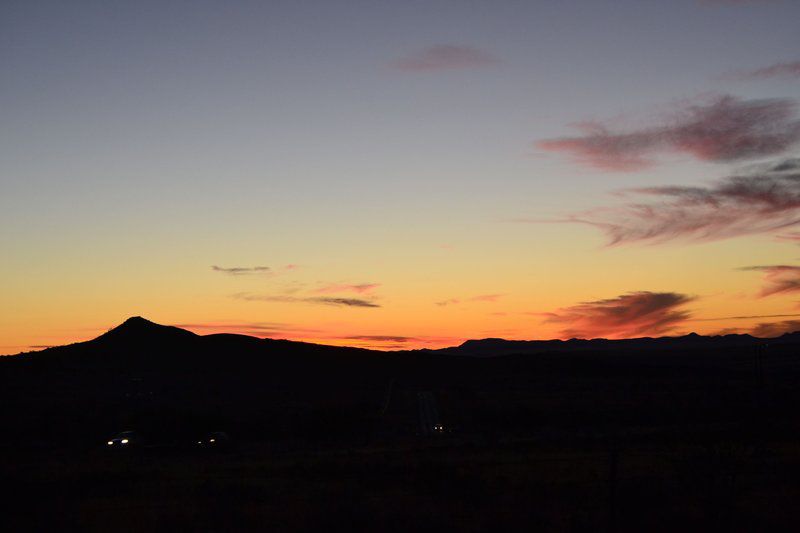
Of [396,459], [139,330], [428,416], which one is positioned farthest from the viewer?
[139,330]

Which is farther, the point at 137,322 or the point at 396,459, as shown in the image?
the point at 137,322

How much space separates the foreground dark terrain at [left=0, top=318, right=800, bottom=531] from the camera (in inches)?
794

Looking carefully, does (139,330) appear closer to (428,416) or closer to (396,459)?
(428,416)

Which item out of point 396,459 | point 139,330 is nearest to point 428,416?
point 396,459

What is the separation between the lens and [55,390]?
363 ft

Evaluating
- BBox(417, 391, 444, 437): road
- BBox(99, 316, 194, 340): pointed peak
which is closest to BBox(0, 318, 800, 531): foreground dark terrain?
BBox(417, 391, 444, 437): road

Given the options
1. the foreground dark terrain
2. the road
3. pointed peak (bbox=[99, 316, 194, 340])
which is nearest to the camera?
the foreground dark terrain

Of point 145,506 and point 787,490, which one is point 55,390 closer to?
point 145,506

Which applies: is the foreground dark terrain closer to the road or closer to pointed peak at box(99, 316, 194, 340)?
the road

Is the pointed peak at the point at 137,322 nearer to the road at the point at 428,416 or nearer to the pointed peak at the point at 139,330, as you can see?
the pointed peak at the point at 139,330

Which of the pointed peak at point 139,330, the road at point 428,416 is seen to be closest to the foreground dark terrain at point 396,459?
the road at point 428,416

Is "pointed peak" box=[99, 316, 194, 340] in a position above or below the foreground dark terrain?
above

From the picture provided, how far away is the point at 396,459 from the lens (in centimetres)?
3891

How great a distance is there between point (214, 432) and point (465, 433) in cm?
1788
